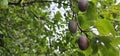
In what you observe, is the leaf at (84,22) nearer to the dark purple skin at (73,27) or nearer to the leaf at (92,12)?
the leaf at (92,12)

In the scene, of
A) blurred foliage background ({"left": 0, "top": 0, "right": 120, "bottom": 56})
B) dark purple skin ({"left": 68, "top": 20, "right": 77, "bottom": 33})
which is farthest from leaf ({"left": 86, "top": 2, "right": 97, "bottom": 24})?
blurred foliage background ({"left": 0, "top": 0, "right": 120, "bottom": 56})

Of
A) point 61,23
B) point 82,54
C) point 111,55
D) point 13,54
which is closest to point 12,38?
point 13,54

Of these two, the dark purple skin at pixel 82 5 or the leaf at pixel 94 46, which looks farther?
the leaf at pixel 94 46

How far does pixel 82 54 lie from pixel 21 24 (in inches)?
107

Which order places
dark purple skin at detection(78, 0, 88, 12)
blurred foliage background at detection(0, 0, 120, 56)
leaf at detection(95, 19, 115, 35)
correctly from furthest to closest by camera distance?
1. blurred foliage background at detection(0, 0, 120, 56)
2. leaf at detection(95, 19, 115, 35)
3. dark purple skin at detection(78, 0, 88, 12)

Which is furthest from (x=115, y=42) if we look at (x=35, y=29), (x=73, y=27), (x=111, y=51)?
(x=35, y=29)

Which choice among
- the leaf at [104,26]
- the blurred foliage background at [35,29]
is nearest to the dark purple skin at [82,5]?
the leaf at [104,26]

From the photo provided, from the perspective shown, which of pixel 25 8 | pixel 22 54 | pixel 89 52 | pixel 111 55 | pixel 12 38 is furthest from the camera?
pixel 22 54

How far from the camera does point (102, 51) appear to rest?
43.9 inches

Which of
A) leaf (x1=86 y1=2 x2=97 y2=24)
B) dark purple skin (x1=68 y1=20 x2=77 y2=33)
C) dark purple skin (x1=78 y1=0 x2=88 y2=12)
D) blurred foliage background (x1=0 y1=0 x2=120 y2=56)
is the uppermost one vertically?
dark purple skin (x1=78 y1=0 x2=88 y2=12)

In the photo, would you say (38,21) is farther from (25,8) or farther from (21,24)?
(21,24)

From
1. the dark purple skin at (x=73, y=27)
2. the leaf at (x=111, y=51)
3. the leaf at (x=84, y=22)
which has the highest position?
the dark purple skin at (x=73, y=27)

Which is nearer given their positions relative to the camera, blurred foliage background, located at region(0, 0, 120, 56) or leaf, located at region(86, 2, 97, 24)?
leaf, located at region(86, 2, 97, 24)

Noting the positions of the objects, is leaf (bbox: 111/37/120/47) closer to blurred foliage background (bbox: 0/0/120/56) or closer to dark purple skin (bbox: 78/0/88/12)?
dark purple skin (bbox: 78/0/88/12)
